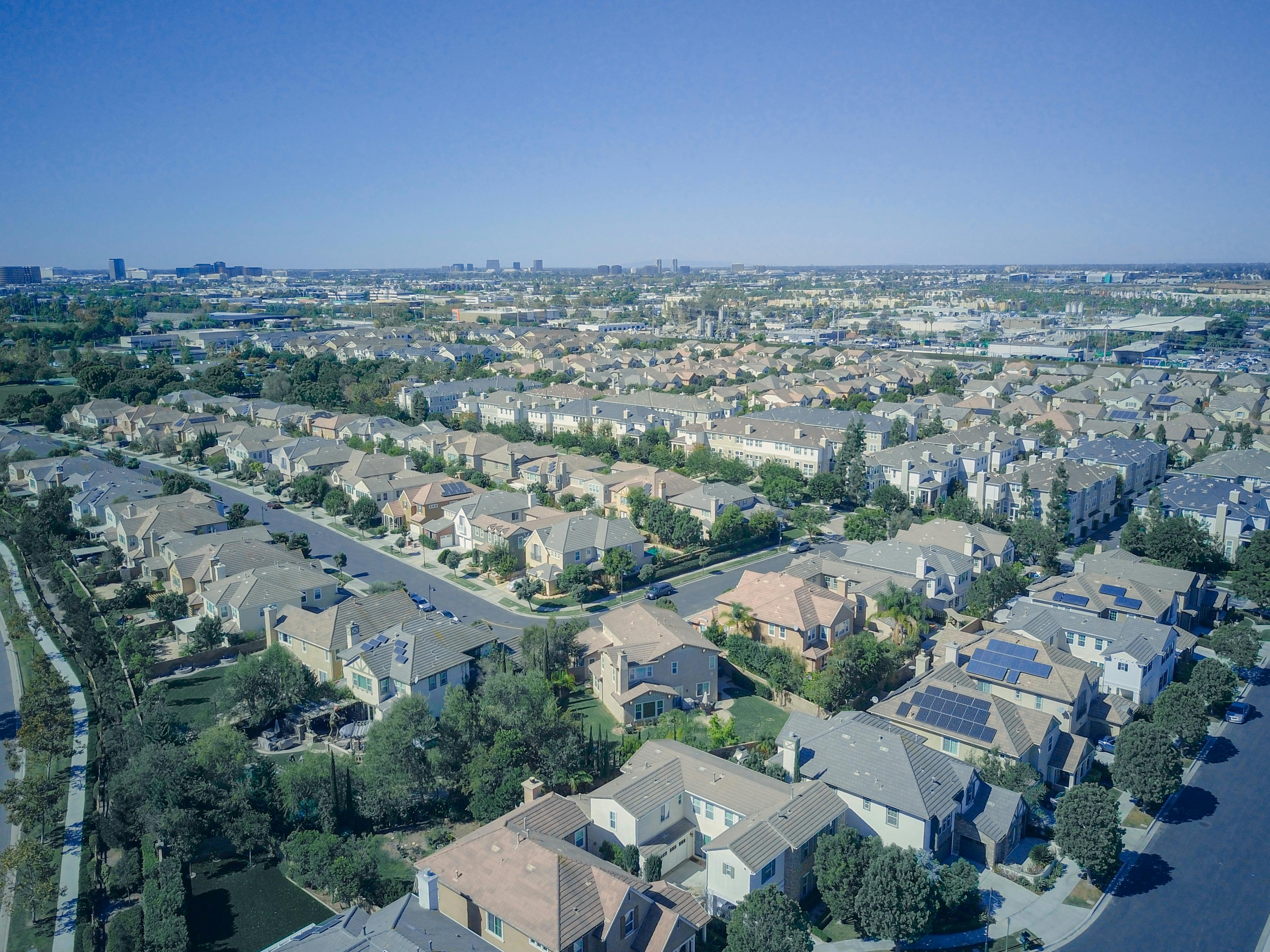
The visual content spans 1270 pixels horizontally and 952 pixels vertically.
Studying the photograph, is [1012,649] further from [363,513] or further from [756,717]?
[363,513]

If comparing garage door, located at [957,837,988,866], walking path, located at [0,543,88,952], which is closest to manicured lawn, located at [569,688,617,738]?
garage door, located at [957,837,988,866]

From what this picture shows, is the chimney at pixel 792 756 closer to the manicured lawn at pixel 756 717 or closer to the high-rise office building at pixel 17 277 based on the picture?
the manicured lawn at pixel 756 717

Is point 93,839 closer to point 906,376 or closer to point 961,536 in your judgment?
point 961,536

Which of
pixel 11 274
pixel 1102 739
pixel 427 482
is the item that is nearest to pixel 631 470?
pixel 427 482

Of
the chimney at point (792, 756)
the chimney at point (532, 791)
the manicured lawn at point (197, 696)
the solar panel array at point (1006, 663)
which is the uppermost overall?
the solar panel array at point (1006, 663)

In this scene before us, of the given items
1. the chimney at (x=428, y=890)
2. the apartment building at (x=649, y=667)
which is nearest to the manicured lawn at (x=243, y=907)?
the chimney at (x=428, y=890)
